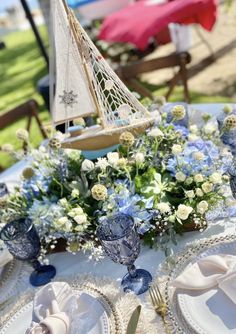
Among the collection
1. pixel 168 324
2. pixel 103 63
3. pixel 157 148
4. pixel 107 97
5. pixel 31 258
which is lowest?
pixel 168 324

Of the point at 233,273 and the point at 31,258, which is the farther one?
the point at 31,258

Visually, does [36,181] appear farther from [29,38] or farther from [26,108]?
[29,38]

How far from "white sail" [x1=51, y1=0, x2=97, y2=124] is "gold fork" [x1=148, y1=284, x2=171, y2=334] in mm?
599

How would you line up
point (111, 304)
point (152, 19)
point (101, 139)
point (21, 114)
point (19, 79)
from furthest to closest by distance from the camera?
point (19, 79) → point (152, 19) → point (21, 114) → point (101, 139) → point (111, 304)

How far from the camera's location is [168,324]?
0.98m

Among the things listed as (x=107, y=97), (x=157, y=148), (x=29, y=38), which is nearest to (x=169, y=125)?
(x=157, y=148)

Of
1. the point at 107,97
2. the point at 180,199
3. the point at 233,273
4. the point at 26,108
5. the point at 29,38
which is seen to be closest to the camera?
the point at 233,273

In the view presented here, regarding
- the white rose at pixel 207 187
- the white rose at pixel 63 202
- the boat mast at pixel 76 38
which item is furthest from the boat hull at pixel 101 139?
the white rose at pixel 207 187

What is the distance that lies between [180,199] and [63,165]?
456 millimetres

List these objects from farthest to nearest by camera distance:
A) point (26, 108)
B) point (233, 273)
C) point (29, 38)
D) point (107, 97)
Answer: point (29, 38) → point (26, 108) → point (107, 97) → point (233, 273)

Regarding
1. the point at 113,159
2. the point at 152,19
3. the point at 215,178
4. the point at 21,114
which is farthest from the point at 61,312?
the point at 152,19

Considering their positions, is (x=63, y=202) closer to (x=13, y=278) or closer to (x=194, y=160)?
(x=13, y=278)

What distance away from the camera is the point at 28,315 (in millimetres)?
1124

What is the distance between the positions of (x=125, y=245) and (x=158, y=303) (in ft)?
0.57
